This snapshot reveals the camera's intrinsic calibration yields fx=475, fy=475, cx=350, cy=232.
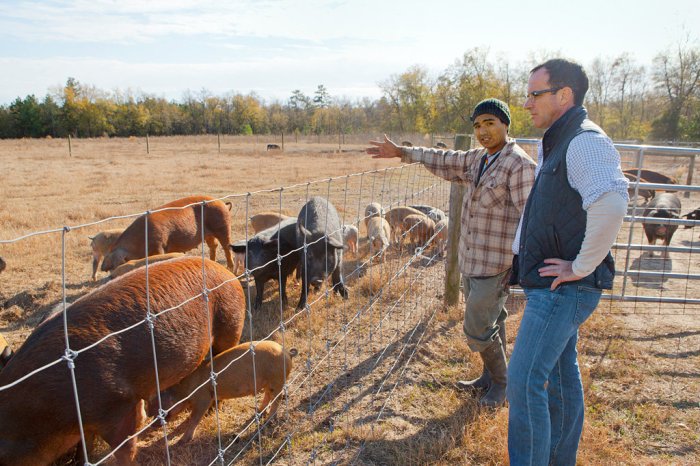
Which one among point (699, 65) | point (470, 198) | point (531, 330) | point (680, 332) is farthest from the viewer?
point (699, 65)

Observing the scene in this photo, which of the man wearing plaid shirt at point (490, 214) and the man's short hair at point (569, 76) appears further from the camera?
the man wearing plaid shirt at point (490, 214)

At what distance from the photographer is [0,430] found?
2.63m

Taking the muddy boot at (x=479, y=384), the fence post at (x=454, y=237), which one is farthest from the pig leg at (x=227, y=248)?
the muddy boot at (x=479, y=384)

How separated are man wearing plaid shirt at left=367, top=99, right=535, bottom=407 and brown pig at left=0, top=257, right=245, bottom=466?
1871mm

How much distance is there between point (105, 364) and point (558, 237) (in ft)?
8.92

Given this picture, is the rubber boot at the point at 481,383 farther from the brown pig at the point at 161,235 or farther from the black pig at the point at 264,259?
the brown pig at the point at 161,235

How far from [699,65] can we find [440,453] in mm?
49294

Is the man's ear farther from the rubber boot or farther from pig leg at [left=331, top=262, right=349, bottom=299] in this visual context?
pig leg at [left=331, top=262, right=349, bottom=299]

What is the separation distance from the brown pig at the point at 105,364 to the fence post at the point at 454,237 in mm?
3003

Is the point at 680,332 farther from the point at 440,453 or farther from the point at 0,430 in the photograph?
the point at 0,430

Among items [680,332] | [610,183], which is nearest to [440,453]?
[610,183]

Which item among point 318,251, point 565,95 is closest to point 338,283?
point 318,251

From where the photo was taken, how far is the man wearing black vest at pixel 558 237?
215 centimetres

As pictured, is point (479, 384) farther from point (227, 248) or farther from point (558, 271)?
point (227, 248)
